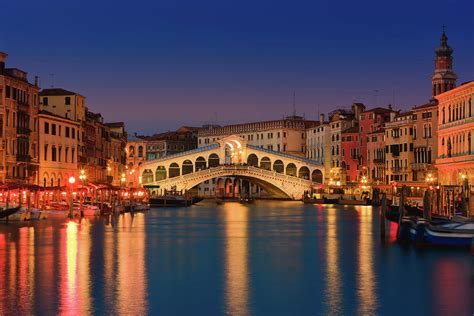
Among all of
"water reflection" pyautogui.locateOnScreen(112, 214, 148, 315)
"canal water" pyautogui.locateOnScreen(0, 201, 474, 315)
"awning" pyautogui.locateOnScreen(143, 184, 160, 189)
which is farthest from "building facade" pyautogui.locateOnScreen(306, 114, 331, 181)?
"water reflection" pyautogui.locateOnScreen(112, 214, 148, 315)

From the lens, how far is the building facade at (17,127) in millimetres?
41875

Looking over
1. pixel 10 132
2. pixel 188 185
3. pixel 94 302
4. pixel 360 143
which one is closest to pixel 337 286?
pixel 94 302

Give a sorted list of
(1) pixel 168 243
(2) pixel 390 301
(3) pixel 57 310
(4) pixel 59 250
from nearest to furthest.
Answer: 1. (3) pixel 57 310
2. (2) pixel 390 301
3. (4) pixel 59 250
4. (1) pixel 168 243

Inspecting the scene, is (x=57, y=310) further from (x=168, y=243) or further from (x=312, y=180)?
(x=312, y=180)

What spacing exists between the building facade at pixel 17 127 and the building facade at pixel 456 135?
19310 millimetres

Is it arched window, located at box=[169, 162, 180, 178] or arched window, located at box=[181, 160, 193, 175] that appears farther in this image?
arched window, located at box=[181, 160, 193, 175]

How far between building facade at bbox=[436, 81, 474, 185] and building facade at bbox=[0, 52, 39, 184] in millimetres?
19310

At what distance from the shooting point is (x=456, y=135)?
47500 mm

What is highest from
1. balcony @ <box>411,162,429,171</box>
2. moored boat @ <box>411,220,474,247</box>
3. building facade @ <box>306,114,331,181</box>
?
building facade @ <box>306,114,331,181</box>

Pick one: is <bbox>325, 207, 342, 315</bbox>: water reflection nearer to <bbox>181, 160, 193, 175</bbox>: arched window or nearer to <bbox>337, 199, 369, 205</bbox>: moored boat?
<bbox>337, 199, 369, 205</bbox>: moored boat

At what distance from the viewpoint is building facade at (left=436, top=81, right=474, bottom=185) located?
148 feet

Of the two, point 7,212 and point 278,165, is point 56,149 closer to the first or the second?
point 7,212

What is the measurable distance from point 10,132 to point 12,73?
291cm

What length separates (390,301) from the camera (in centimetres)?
1535
